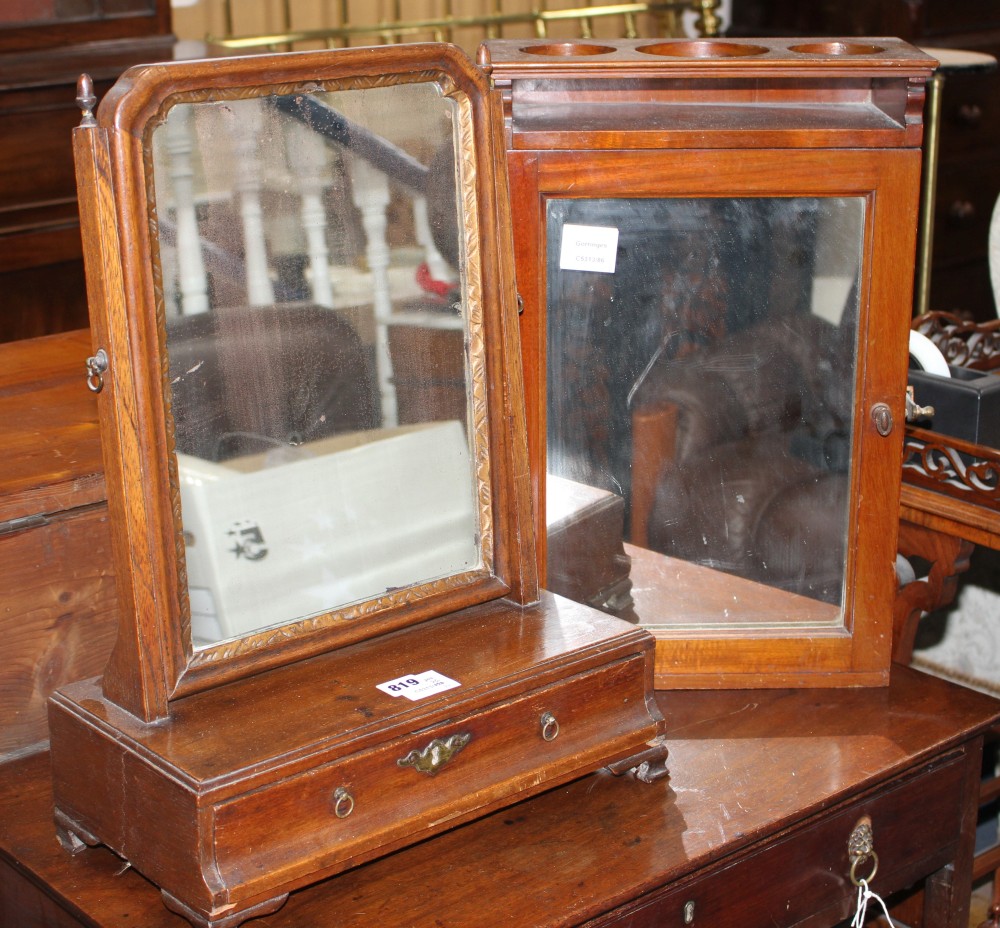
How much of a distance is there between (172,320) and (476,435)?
0.32 metres

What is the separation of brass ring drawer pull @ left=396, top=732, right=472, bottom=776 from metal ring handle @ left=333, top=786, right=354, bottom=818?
0.05 m

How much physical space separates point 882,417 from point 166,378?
714mm

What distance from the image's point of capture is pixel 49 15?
9.00ft

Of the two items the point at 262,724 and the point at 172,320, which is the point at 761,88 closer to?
the point at 172,320

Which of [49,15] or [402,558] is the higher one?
[49,15]

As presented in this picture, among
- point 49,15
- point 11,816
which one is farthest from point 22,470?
point 49,15

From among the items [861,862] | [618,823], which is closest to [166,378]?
[618,823]

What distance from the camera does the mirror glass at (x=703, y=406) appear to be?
141 centimetres

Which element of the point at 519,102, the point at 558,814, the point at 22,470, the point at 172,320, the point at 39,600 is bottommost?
the point at 558,814

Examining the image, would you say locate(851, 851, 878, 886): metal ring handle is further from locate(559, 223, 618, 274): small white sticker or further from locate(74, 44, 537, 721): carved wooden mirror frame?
locate(559, 223, 618, 274): small white sticker

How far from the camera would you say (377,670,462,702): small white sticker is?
1185 mm

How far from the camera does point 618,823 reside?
1.30 metres

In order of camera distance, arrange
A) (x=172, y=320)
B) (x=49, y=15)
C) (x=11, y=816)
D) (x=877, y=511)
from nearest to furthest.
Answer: (x=172, y=320)
(x=11, y=816)
(x=877, y=511)
(x=49, y=15)

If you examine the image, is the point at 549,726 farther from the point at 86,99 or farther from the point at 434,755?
the point at 86,99
